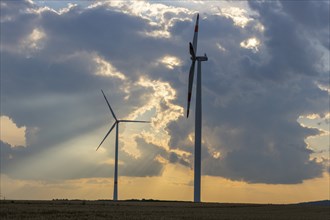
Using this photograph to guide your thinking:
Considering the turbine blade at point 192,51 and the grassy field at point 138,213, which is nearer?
the grassy field at point 138,213

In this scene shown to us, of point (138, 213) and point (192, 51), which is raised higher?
point (192, 51)

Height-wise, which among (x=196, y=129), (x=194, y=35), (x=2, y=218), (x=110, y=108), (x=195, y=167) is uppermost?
(x=194, y=35)

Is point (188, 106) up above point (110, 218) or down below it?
above

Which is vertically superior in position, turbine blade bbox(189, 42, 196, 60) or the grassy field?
turbine blade bbox(189, 42, 196, 60)

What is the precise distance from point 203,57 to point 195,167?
26.7 meters

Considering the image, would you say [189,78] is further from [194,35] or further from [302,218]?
[302,218]

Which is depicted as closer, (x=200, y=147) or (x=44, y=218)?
(x=44, y=218)

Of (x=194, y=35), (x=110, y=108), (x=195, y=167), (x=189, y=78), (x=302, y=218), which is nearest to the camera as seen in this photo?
(x=302, y=218)

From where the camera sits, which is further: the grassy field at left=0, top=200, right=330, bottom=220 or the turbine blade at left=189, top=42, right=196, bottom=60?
the turbine blade at left=189, top=42, right=196, bottom=60

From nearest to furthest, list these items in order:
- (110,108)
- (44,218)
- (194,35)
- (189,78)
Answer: (44,218)
(189,78)
(194,35)
(110,108)

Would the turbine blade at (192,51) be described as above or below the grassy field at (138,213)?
above

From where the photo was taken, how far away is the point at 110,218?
65688 millimetres

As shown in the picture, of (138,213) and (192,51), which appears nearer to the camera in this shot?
(138,213)

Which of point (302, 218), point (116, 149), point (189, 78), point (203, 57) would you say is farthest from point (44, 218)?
point (116, 149)
